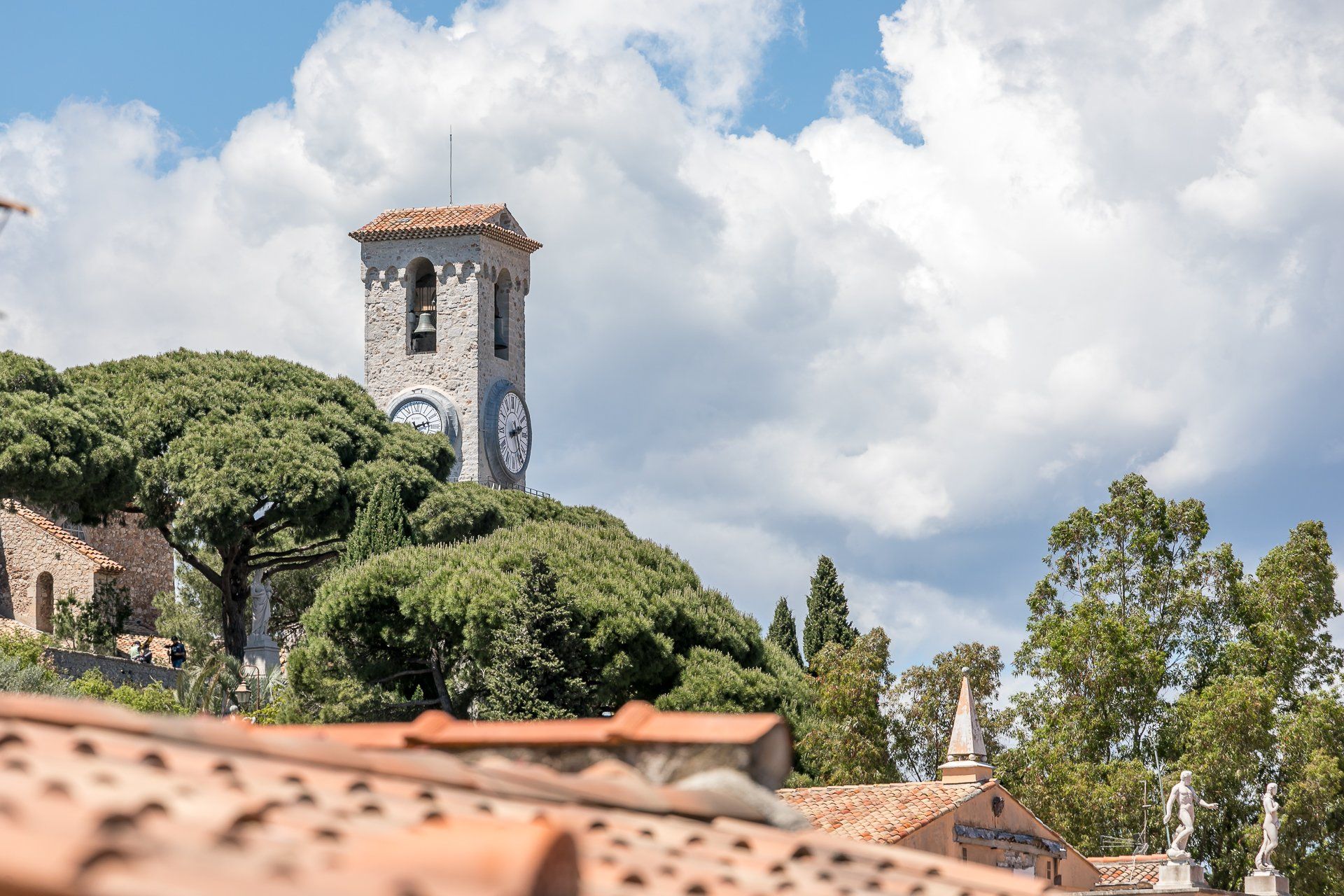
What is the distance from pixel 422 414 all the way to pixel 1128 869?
3843 centimetres

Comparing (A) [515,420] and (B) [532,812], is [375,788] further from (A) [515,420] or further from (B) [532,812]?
(A) [515,420]

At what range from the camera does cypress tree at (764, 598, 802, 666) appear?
56.4 meters

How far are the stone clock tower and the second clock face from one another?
4 centimetres

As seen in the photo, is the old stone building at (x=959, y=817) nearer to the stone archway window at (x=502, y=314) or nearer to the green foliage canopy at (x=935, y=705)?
the green foliage canopy at (x=935, y=705)

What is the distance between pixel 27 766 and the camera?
10.9ft

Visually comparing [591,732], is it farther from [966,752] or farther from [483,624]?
[483,624]

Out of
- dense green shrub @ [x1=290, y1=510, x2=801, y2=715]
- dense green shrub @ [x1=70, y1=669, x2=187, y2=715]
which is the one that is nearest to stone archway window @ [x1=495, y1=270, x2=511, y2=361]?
dense green shrub @ [x1=290, y1=510, x2=801, y2=715]

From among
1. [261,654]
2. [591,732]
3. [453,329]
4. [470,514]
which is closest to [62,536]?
[261,654]

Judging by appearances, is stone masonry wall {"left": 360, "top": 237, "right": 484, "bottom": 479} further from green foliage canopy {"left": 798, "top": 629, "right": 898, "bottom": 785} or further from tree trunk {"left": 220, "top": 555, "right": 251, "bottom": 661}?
green foliage canopy {"left": 798, "top": 629, "right": 898, "bottom": 785}

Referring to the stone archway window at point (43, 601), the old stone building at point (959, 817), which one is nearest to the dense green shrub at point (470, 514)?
the stone archway window at point (43, 601)

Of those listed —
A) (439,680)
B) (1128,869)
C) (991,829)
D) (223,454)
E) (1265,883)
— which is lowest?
(1128,869)

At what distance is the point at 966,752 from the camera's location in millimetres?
29391

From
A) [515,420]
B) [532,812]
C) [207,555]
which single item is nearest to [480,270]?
[515,420]

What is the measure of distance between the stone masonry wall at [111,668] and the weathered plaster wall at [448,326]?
85.2 feet
